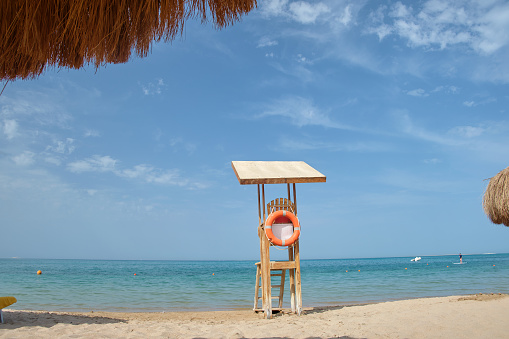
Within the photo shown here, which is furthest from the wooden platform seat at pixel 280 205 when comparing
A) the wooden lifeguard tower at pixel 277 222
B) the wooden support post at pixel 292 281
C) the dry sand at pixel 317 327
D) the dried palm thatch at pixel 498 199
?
the dried palm thatch at pixel 498 199

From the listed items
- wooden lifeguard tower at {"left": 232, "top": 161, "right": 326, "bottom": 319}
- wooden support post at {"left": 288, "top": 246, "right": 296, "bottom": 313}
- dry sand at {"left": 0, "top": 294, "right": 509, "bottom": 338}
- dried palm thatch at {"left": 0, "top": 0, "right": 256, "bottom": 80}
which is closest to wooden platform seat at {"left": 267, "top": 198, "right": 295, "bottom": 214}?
wooden lifeguard tower at {"left": 232, "top": 161, "right": 326, "bottom": 319}

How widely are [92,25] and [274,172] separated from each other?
4047mm

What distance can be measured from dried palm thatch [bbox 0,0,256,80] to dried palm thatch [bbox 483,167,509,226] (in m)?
5.65

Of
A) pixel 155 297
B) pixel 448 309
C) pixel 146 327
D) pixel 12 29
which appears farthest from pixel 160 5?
pixel 155 297

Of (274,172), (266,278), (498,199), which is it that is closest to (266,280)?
(266,278)

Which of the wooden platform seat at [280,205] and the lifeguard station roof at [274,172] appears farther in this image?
the wooden platform seat at [280,205]

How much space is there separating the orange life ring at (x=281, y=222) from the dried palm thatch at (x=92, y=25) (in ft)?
12.0

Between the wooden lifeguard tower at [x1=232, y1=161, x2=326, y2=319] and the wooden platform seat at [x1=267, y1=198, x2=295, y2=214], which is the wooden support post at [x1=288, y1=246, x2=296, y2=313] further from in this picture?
the wooden platform seat at [x1=267, y1=198, x2=295, y2=214]

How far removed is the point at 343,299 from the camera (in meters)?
9.20

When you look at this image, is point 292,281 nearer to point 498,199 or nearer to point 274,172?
point 274,172

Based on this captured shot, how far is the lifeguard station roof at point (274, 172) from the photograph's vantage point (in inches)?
210

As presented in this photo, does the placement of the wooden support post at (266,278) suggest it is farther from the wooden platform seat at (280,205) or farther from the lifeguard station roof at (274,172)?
the lifeguard station roof at (274,172)

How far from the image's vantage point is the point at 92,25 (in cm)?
184

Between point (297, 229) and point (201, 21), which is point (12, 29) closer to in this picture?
point (201, 21)
